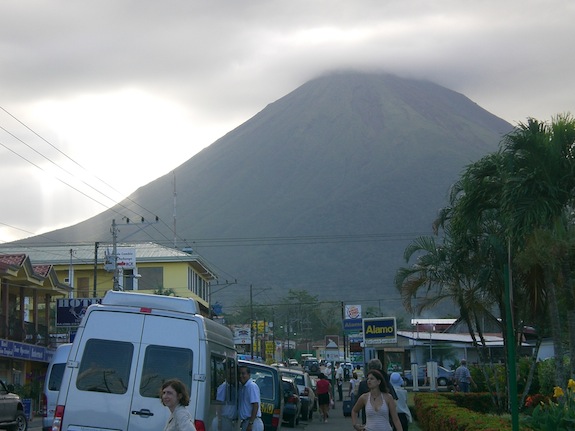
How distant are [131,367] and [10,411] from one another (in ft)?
43.8

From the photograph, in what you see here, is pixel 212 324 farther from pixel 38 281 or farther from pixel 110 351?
pixel 38 281

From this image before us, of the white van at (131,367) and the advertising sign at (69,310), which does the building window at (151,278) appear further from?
the white van at (131,367)

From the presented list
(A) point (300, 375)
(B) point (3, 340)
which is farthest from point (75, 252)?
(A) point (300, 375)

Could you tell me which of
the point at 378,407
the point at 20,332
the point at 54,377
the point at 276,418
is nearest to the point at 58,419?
the point at 378,407

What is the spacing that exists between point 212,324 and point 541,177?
9085mm

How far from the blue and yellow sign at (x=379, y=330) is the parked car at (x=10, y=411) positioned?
12087mm

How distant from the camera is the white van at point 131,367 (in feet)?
37.1

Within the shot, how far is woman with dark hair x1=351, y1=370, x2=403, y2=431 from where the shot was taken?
11.8 m

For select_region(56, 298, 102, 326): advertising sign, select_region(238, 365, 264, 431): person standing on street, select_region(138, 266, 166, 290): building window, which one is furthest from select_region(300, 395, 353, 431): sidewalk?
select_region(138, 266, 166, 290): building window

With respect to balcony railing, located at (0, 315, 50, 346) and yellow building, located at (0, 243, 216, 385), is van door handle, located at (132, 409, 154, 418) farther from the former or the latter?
balcony railing, located at (0, 315, 50, 346)

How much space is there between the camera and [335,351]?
2734 inches

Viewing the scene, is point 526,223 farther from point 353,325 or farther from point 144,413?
point 353,325

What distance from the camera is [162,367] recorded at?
11.5 m

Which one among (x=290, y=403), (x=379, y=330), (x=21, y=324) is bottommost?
(x=290, y=403)
